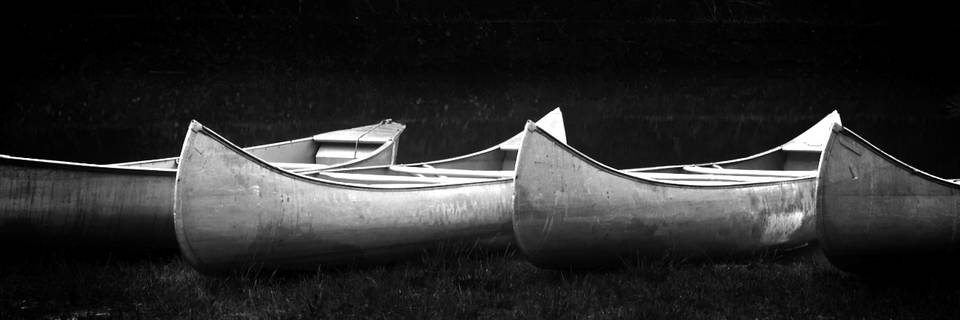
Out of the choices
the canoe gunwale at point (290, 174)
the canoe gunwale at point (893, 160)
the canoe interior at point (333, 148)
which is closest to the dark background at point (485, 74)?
the canoe interior at point (333, 148)

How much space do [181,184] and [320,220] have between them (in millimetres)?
732

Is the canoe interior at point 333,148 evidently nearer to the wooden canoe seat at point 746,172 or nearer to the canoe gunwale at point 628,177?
the wooden canoe seat at point 746,172

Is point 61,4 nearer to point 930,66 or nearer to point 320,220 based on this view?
point 320,220

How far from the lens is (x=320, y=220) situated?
510cm

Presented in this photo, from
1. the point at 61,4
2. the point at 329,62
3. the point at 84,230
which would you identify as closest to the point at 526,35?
the point at 329,62

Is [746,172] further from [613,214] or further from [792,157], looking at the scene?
[613,214]

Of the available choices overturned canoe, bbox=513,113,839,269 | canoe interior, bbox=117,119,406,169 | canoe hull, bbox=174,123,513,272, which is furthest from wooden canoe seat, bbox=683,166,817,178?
canoe interior, bbox=117,119,406,169

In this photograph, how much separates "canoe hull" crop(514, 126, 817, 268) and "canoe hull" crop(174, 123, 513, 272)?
2.52 ft

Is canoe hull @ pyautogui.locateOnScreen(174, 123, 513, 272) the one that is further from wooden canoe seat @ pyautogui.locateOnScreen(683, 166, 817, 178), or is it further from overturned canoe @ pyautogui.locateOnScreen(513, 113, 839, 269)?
wooden canoe seat @ pyautogui.locateOnScreen(683, 166, 817, 178)

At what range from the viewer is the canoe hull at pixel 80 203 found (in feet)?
17.9

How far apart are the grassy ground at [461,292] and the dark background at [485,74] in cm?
676

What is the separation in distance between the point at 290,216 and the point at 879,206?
2.84 metres

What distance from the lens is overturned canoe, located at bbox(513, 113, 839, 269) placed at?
495 centimetres

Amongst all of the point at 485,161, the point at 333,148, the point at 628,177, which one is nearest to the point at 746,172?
the point at 485,161
